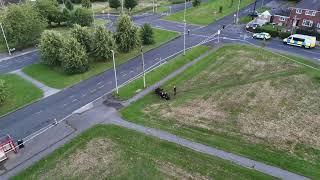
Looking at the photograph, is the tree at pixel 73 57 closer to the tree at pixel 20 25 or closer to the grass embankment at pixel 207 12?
the tree at pixel 20 25

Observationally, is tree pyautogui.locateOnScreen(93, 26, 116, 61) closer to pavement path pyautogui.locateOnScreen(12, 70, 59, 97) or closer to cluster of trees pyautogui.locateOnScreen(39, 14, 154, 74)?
cluster of trees pyautogui.locateOnScreen(39, 14, 154, 74)

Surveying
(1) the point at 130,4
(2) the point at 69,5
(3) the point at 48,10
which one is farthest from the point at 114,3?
(3) the point at 48,10

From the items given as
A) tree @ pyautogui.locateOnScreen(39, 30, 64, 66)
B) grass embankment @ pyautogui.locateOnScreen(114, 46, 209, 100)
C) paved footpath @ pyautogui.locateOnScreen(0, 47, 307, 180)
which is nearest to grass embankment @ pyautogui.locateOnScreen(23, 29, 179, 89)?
tree @ pyautogui.locateOnScreen(39, 30, 64, 66)

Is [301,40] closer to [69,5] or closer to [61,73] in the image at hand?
[61,73]

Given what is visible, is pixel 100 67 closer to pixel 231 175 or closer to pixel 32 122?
pixel 32 122

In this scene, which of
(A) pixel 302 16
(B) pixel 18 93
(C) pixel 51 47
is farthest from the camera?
(A) pixel 302 16

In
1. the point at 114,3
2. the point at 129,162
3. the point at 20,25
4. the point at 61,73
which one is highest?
the point at 114,3
